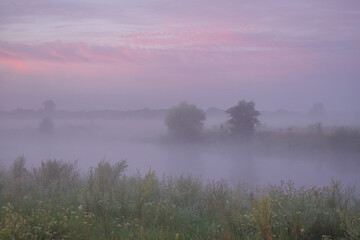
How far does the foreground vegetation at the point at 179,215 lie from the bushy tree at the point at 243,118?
36.3 m

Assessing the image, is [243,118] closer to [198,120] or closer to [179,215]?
[198,120]

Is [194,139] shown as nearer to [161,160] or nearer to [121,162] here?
[161,160]

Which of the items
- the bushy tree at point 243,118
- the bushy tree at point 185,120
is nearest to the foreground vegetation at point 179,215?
the bushy tree at point 243,118

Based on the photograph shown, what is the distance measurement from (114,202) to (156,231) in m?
1.53

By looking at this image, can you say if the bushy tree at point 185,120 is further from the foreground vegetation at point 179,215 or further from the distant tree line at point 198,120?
the foreground vegetation at point 179,215

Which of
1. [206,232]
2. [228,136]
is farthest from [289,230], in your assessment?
[228,136]

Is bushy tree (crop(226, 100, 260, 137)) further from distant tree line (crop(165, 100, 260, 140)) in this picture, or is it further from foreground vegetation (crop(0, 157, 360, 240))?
foreground vegetation (crop(0, 157, 360, 240))

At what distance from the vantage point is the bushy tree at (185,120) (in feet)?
164

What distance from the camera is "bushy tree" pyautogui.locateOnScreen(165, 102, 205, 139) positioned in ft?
164

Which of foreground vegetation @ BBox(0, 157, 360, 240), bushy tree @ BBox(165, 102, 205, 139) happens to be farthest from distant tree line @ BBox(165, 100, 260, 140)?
foreground vegetation @ BBox(0, 157, 360, 240)

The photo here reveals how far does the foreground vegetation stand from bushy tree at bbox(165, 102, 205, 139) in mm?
41641

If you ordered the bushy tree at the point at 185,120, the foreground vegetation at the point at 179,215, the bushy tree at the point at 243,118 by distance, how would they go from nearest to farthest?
1. the foreground vegetation at the point at 179,215
2. the bushy tree at the point at 243,118
3. the bushy tree at the point at 185,120

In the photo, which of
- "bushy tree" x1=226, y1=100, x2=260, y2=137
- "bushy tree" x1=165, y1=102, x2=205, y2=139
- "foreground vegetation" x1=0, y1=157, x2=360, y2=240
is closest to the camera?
"foreground vegetation" x1=0, y1=157, x2=360, y2=240

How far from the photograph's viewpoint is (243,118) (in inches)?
1722
